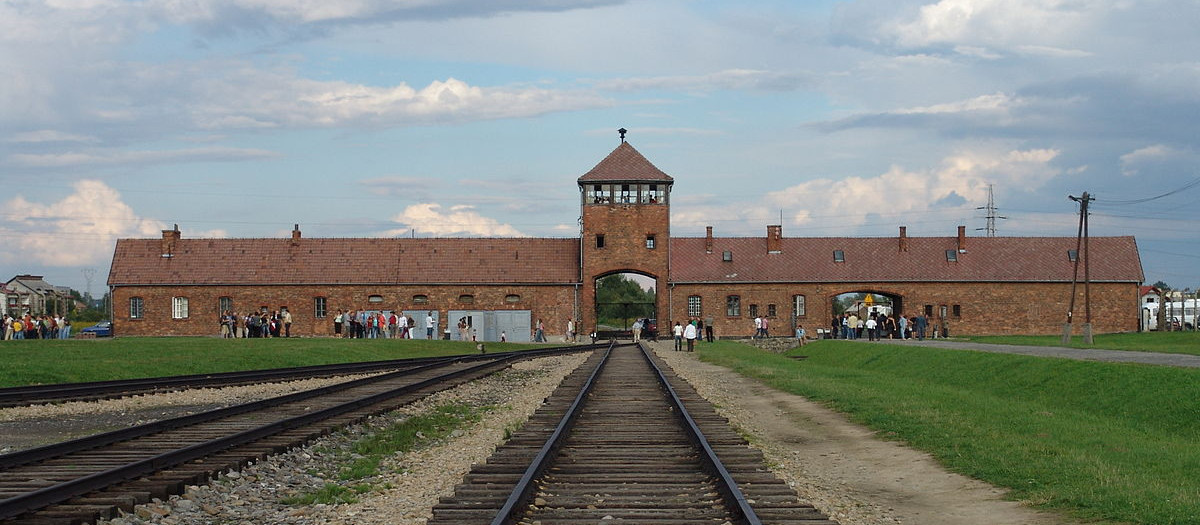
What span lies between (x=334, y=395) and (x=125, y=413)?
370 cm

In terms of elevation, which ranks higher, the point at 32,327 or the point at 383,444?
the point at 32,327

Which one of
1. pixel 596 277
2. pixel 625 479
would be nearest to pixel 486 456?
pixel 625 479

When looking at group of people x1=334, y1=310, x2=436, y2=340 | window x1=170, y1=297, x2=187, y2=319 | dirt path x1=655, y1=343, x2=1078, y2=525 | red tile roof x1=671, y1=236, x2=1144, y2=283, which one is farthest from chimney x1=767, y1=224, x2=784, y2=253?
dirt path x1=655, y1=343, x2=1078, y2=525

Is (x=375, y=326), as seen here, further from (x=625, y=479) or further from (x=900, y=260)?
(x=625, y=479)

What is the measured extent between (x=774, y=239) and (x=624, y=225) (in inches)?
380

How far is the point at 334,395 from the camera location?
806 inches

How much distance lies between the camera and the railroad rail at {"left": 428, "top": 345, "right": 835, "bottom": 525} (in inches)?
330

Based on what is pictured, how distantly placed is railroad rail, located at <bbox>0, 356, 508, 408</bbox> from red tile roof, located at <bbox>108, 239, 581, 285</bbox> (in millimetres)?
36206

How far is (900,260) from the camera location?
226ft

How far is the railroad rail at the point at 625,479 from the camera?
330 inches

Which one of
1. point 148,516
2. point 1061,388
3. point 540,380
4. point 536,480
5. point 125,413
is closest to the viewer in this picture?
point 148,516

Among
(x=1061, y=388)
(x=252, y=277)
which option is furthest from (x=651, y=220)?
(x=1061, y=388)

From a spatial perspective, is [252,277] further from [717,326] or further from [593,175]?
[717,326]

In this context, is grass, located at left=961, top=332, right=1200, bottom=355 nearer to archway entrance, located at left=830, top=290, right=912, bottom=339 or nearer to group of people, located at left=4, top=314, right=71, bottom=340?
archway entrance, located at left=830, top=290, right=912, bottom=339
